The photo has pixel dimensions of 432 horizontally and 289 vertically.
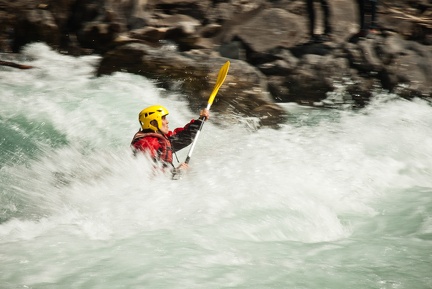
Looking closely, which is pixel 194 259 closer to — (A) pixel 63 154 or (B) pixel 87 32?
(A) pixel 63 154

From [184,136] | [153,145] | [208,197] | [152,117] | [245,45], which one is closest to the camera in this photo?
[208,197]

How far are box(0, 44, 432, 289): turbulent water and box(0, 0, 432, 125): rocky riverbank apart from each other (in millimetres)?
460

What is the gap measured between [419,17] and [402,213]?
25.0 ft

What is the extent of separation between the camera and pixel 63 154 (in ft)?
21.1

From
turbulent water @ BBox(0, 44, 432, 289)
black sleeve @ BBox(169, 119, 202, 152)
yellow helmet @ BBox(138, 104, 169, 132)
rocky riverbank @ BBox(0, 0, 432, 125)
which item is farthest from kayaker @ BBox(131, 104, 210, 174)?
rocky riverbank @ BBox(0, 0, 432, 125)

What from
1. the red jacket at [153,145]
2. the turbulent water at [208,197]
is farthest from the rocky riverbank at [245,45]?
the red jacket at [153,145]

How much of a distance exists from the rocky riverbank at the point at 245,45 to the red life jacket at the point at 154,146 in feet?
9.12

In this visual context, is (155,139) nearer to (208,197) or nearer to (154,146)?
(154,146)

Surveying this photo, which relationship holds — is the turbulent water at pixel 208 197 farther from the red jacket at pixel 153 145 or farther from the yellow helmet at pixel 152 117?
the yellow helmet at pixel 152 117

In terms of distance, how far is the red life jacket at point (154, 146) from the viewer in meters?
5.32

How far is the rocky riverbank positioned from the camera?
8703 mm

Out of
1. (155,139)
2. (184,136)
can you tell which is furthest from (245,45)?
(155,139)

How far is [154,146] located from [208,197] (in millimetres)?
891

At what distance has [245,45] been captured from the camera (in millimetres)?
10078
